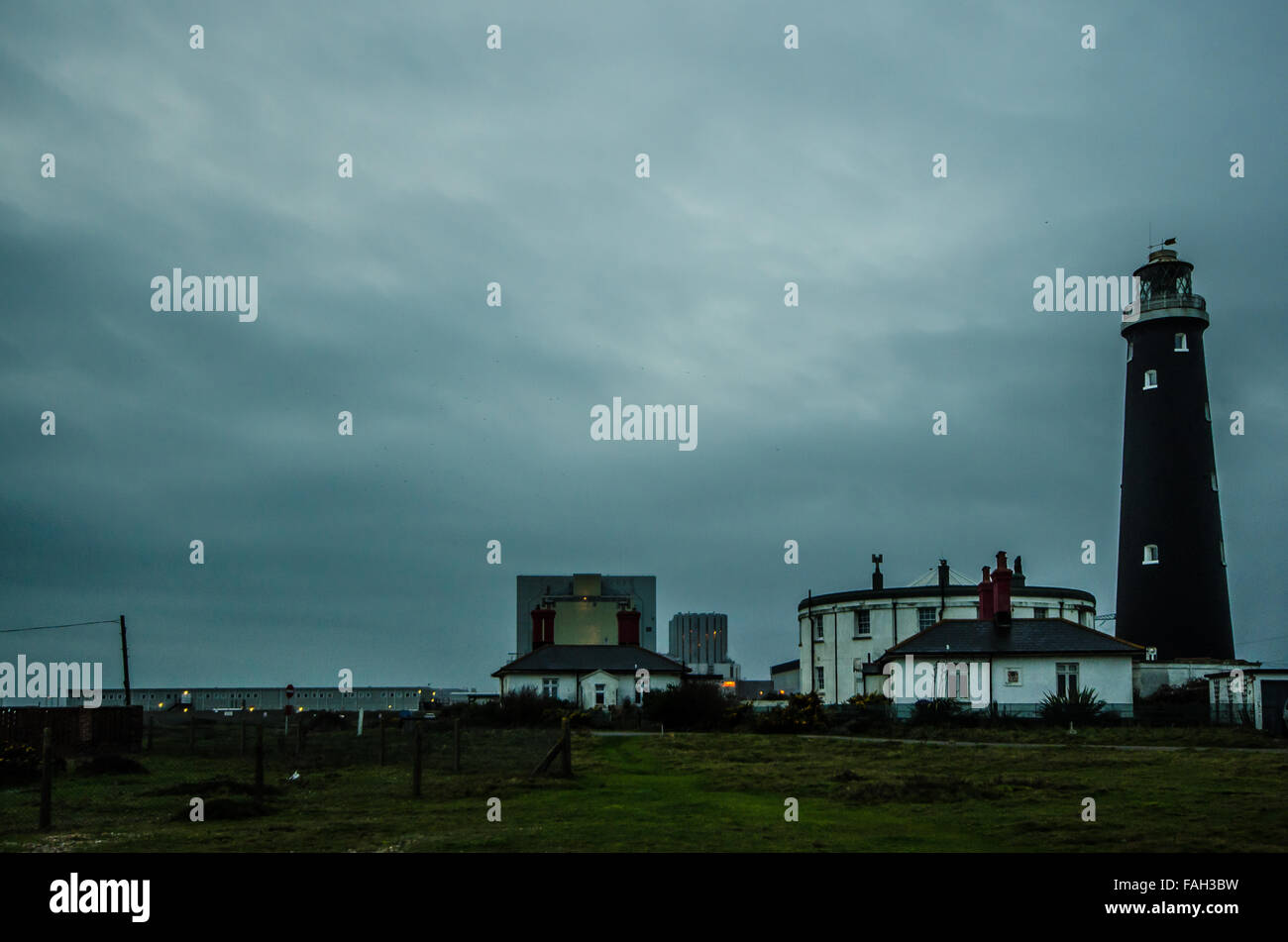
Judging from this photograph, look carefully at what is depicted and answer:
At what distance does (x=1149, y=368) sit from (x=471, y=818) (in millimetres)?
44966

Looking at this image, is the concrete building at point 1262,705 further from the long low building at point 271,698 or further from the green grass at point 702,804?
the long low building at point 271,698

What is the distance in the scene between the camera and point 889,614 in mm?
58781

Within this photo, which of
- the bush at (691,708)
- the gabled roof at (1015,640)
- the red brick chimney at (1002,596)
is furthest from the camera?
the red brick chimney at (1002,596)

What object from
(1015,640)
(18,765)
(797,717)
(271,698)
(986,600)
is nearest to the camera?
(18,765)

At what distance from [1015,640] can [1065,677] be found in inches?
105

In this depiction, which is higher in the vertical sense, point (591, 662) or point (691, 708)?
point (591, 662)

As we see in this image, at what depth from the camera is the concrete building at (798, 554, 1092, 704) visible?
57906 millimetres

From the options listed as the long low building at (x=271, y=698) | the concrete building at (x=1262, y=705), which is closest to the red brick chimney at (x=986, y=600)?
the concrete building at (x=1262, y=705)

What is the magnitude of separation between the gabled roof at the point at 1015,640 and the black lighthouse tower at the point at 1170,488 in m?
3.50

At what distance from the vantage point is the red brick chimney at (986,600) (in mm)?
52094

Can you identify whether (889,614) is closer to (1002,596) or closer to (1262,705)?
(1002,596)

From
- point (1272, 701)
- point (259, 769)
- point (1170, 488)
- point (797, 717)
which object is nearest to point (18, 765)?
point (259, 769)
